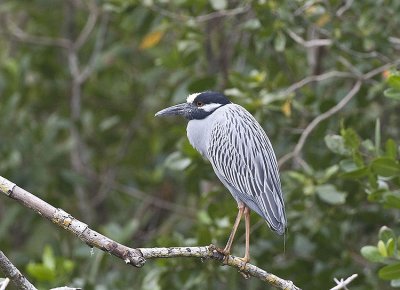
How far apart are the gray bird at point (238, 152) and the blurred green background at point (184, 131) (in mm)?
375

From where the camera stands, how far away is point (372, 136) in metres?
5.75

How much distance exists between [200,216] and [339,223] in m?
0.93

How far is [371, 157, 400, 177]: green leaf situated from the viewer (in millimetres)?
4207

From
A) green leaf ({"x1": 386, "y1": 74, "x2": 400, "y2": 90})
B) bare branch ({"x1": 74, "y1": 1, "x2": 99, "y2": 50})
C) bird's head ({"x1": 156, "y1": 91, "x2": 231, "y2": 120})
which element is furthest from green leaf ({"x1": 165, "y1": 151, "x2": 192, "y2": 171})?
bare branch ({"x1": 74, "y1": 1, "x2": 99, "y2": 50})

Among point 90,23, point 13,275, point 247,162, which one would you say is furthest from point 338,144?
point 90,23

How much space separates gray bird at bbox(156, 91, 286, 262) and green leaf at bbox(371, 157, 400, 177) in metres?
0.49

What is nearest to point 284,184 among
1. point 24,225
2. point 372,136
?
point 372,136

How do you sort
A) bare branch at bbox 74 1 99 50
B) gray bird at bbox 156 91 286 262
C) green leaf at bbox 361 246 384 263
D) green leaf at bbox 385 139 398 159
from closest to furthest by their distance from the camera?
green leaf at bbox 361 246 384 263 < green leaf at bbox 385 139 398 159 < gray bird at bbox 156 91 286 262 < bare branch at bbox 74 1 99 50

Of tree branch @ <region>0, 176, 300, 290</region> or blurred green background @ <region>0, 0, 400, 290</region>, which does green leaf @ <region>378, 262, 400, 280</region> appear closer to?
blurred green background @ <region>0, 0, 400, 290</region>

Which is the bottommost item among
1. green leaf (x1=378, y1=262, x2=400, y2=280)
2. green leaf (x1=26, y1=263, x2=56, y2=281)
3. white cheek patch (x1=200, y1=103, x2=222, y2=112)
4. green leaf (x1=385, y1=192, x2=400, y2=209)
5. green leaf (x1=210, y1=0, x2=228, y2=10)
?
green leaf (x1=26, y1=263, x2=56, y2=281)

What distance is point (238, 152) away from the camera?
15.3 ft

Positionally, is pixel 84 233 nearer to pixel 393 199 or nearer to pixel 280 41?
pixel 393 199

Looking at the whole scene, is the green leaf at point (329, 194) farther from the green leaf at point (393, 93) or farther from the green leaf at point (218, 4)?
the green leaf at point (218, 4)

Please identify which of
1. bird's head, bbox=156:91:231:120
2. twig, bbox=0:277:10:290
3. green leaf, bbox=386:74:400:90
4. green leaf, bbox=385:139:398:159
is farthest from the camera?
bird's head, bbox=156:91:231:120
